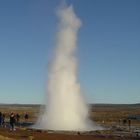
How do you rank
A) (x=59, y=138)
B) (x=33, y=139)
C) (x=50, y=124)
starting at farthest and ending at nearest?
1. (x=50, y=124)
2. (x=59, y=138)
3. (x=33, y=139)

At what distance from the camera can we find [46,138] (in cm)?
3403

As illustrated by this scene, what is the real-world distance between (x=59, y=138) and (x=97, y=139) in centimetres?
345

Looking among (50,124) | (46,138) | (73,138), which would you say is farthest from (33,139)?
(50,124)

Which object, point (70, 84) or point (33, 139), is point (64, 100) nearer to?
point (70, 84)

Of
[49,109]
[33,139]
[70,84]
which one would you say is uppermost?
[70,84]

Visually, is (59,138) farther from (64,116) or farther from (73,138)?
(64,116)

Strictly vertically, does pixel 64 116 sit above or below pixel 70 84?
below

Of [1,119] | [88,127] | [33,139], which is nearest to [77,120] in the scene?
[88,127]

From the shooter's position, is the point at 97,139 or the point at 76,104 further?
the point at 76,104

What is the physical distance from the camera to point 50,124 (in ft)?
160

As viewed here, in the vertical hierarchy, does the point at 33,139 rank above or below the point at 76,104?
below

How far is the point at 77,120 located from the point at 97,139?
15139 millimetres

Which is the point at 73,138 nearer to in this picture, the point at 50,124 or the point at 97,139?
the point at 97,139

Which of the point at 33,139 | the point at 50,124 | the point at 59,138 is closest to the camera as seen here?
the point at 33,139
